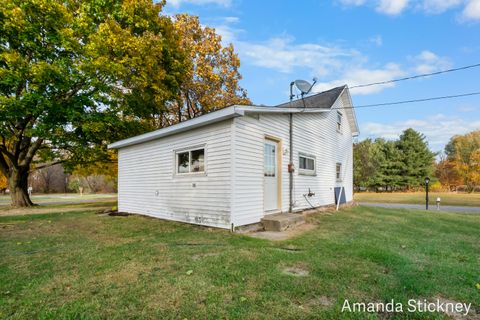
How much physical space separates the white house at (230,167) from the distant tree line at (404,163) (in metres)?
26.1

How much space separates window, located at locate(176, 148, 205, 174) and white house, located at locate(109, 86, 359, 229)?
0.03 m

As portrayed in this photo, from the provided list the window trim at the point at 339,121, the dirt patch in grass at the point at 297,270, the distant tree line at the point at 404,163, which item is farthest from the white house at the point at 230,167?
the distant tree line at the point at 404,163

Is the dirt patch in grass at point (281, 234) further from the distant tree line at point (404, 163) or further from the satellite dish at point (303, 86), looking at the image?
the distant tree line at point (404, 163)

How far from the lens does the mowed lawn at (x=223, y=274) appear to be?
8.26 feet

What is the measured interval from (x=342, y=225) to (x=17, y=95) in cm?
1370

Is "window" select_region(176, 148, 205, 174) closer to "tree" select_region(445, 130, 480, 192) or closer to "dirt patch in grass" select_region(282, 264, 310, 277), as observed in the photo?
"dirt patch in grass" select_region(282, 264, 310, 277)

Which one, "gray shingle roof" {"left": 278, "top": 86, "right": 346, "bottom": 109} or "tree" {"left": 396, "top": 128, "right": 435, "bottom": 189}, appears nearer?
"gray shingle roof" {"left": 278, "top": 86, "right": 346, "bottom": 109}

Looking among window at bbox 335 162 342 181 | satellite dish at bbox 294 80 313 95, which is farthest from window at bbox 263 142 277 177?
window at bbox 335 162 342 181

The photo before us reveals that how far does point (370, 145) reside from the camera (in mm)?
36094

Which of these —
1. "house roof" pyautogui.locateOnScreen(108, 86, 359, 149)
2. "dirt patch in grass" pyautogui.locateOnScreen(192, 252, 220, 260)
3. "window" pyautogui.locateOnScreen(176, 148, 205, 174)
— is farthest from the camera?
"window" pyautogui.locateOnScreen(176, 148, 205, 174)

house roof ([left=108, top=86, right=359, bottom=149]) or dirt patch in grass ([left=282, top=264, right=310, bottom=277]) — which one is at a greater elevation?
house roof ([left=108, top=86, right=359, bottom=149])

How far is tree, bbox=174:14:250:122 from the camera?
656 inches

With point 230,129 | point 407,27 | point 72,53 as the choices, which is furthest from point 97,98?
point 407,27

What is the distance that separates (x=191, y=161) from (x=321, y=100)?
25.5 feet
